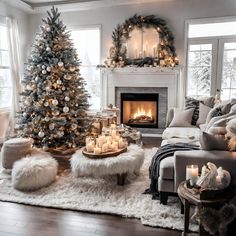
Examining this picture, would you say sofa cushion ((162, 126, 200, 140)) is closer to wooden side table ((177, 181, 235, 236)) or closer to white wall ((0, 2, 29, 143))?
wooden side table ((177, 181, 235, 236))

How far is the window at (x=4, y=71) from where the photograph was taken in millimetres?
5961

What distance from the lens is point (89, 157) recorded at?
331cm

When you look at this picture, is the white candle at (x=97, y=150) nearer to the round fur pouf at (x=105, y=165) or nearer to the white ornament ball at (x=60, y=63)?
the round fur pouf at (x=105, y=165)

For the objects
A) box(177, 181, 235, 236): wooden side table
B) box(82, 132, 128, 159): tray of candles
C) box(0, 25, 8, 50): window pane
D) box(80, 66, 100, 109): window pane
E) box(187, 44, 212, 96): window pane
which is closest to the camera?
box(177, 181, 235, 236): wooden side table

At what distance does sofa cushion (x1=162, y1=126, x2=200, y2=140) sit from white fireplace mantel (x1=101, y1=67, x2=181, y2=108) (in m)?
1.62

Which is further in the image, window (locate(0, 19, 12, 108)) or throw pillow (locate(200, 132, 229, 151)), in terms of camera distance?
window (locate(0, 19, 12, 108))

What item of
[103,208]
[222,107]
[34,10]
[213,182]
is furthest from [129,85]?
[213,182]

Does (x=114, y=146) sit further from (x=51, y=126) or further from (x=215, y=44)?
(x=215, y=44)

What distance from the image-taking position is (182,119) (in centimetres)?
511

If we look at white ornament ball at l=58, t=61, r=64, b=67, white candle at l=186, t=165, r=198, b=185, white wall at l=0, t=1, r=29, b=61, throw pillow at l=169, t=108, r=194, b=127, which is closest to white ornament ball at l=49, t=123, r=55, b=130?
white ornament ball at l=58, t=61, r=64, b=67

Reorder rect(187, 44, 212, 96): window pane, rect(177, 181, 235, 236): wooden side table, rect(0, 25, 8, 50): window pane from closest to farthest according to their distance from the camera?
1. rect(177, 181, 235, 236): wooden side table
2. rect(0, 25, 8, 50): window pane
3. rect(187, 44, 212, 96): window pane

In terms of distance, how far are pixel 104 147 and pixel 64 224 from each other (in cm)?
117

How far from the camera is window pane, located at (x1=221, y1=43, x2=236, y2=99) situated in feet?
19.4

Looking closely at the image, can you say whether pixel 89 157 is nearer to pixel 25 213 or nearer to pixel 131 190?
pixel 131 190
